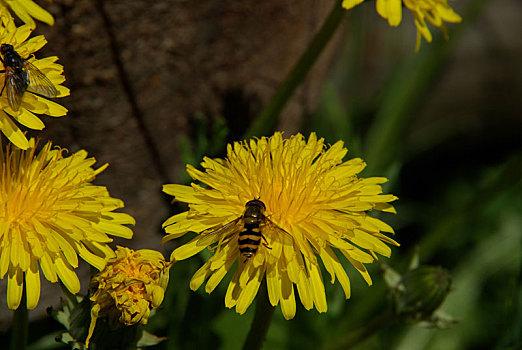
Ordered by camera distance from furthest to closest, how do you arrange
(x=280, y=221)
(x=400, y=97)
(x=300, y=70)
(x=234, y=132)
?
(x=400, y=97), (x=234, y=132), (x=300, y=70), (x=280, y=221)

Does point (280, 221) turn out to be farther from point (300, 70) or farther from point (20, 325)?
point (20, 325)

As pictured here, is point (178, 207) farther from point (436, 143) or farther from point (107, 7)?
point (436, 143)

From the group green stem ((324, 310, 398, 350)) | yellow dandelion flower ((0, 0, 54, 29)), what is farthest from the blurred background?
yellow dandelion flower ((0, 0, 54, 29))

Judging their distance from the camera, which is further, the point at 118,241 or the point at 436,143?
the point at 436,143

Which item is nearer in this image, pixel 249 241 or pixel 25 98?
pixel 249 241

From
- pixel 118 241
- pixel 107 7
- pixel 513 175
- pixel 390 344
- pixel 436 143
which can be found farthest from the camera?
pixel 436 143

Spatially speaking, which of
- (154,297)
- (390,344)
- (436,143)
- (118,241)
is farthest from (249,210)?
(436,143)

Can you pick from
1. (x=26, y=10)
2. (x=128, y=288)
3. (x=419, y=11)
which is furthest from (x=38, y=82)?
(x=419, y=11)
